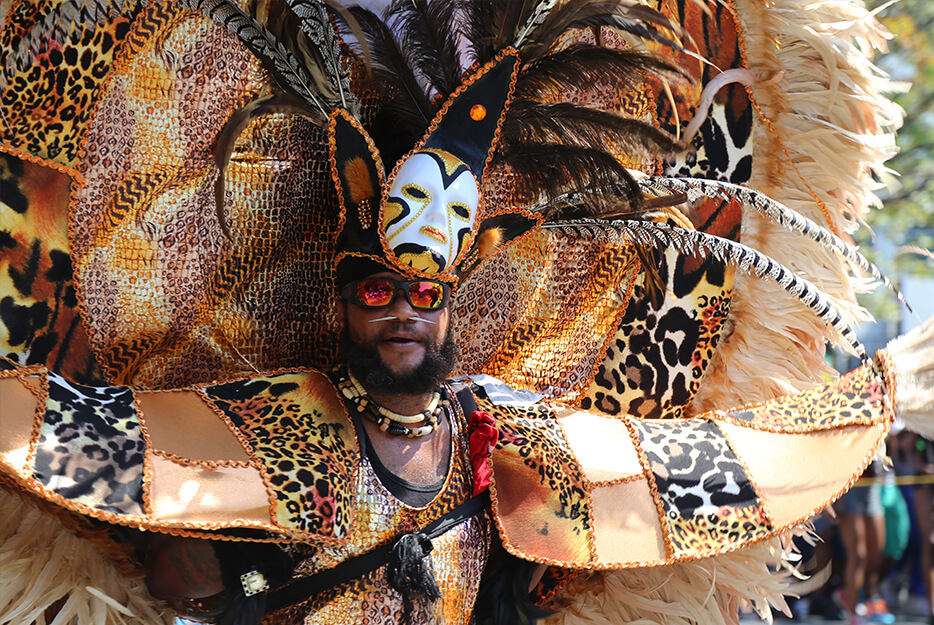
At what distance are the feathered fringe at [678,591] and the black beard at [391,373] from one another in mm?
905

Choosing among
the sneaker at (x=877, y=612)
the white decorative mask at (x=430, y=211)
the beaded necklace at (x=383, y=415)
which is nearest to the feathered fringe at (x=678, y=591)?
the beaded necklace at (x=383, y=415)

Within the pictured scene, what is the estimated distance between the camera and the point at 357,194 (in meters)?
2.50

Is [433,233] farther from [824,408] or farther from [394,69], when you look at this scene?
[824,408]

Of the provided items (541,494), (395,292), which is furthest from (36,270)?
(541,494)

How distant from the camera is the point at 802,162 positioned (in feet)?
10.2

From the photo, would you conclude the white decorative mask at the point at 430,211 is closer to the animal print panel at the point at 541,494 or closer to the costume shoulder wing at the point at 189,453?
the costume shoulder wing at the point at 189,453

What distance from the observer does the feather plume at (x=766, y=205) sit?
278cm

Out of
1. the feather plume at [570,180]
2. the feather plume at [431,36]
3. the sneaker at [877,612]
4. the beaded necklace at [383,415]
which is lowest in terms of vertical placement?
the sneaker at [877,612]

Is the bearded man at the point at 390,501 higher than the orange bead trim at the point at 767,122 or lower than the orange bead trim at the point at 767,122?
lower

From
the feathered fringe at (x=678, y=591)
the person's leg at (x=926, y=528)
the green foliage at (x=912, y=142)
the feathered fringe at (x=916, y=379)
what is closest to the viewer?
the feathered fringe at (x=916, y=379)

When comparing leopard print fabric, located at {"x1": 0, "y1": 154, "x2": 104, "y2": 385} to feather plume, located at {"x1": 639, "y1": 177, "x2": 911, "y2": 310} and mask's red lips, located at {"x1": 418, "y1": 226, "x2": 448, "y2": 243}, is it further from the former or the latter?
feather plume, located at {"x1": 639, "y1": 177, "x2": 911, "y2": 310}

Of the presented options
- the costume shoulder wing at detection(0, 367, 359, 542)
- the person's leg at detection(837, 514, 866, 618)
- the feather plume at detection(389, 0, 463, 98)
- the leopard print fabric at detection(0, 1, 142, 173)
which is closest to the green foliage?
the person's leg at detection(837, 514, 866, 618)

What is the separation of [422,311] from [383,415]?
1.00 ft

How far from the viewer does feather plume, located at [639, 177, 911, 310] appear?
278 cm
